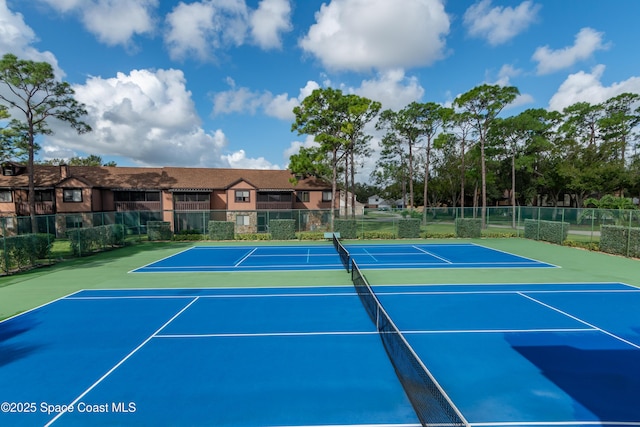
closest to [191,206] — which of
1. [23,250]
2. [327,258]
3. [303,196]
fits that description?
[303,196]

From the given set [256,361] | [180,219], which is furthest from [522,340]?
[180,219]

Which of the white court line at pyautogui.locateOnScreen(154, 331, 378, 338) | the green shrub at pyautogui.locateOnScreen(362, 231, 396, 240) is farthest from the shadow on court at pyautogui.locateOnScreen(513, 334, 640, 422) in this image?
the green shrub at pyautogui.locateOnScreen(362, 231, 396, 240)

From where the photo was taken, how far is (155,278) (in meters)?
14.5

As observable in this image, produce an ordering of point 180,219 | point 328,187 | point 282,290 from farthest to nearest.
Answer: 1. point 328,187
2. point 180,219
3. point 282,290

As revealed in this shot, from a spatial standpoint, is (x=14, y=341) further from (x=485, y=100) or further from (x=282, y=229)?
(x=485, y=100)

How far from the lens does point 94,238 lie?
21281 millimetres

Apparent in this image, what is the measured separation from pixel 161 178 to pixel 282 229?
2110 cm

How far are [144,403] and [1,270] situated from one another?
15924mm

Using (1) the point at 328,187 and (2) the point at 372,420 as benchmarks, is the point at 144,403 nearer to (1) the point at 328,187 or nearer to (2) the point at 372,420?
(2) the point at 372,420

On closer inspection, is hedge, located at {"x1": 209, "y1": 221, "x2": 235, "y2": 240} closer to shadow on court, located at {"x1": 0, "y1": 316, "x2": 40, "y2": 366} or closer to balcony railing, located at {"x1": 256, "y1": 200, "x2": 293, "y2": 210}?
balcony railing, located at {"x1": 256, "y1": 200, "x2": 293, "y2": 210}

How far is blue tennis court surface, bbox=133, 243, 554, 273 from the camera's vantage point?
16.6m

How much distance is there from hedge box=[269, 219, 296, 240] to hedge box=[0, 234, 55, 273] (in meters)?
15.1

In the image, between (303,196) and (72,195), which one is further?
(303,196)

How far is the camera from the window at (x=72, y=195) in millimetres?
33562
